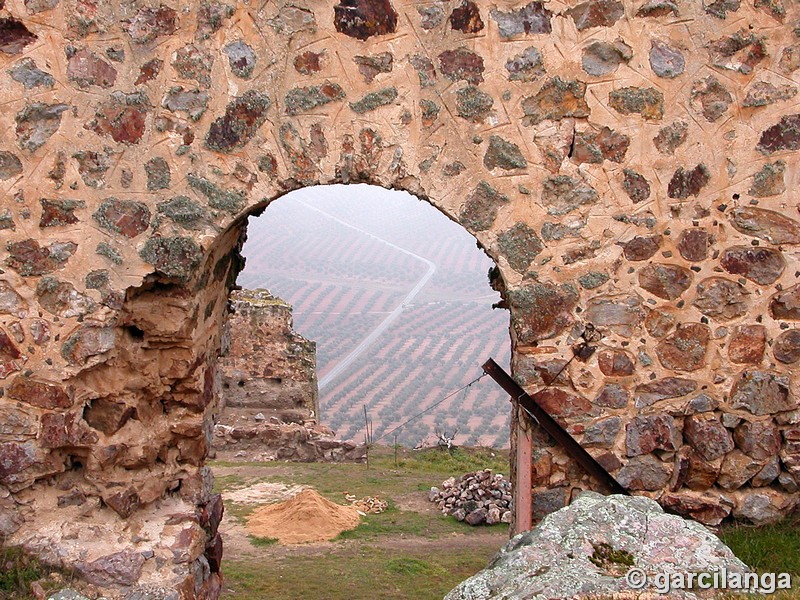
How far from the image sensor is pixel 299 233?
39.1 meters

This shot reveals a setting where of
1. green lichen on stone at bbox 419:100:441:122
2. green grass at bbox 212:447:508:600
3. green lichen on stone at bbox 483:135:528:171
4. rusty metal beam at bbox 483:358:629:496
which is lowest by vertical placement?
green grass at bbox 212:447:508:600

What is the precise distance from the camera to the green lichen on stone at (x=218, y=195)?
4520 mm

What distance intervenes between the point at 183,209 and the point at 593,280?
2.13 metres

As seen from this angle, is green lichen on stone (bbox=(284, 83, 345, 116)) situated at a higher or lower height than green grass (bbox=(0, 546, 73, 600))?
higher

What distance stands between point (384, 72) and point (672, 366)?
6.90 ft

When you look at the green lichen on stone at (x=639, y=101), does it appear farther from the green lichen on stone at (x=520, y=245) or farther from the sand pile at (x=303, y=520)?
the sand pile at (x=303, y=520)

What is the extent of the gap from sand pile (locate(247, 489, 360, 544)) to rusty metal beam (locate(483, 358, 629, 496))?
4494 millimetres

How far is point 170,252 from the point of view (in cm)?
455

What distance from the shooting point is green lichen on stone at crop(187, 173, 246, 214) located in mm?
4520

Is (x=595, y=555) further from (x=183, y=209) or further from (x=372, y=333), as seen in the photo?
(x=372, y=333)

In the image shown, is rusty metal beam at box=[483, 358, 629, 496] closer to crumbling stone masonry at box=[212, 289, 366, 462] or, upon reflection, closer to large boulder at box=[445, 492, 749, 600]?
large boulder at box=[445, 492, 749, 600]

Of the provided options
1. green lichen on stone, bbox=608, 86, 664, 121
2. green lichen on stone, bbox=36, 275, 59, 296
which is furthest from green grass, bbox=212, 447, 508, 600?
green lichen on stone, bbox=608, 86, 664, 121

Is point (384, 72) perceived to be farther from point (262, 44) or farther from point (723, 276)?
point (723, 276)

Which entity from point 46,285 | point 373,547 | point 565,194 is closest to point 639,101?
point 565,194
